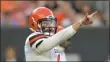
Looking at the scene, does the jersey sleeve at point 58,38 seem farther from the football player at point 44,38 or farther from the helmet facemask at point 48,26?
the helmet facemask at point 48,26

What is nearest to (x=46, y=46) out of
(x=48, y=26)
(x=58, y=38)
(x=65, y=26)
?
(x=58, y=38)

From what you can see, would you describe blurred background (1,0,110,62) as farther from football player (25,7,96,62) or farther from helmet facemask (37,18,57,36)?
helmet facemask (37,18,57,36)

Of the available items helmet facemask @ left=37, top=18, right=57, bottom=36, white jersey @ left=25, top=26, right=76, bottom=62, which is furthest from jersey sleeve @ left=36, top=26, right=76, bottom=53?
helmet facemask @ left=37, top=18, right=57, bottom=36

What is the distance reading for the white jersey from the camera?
5.44 meters

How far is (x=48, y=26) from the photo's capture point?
5730 mm

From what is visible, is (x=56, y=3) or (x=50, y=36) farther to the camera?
(x=56, y=3)

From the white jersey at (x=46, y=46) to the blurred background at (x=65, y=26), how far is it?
358 centimetres

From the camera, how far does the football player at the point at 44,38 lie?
17.9ft

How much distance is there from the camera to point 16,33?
9.88 metres

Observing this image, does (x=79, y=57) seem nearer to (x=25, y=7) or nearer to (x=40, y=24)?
(x=25, y=7)

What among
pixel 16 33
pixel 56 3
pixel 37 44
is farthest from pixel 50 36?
pixel 56 3

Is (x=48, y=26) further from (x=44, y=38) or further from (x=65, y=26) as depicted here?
(x=65, y=26)

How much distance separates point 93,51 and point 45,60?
14.6 feet

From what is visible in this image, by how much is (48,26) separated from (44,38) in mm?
152
